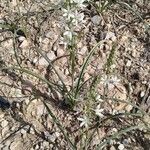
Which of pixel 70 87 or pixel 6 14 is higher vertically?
pixel 6 14

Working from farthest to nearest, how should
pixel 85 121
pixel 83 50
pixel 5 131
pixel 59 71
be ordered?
pixel 83 50
pixel 59 71
pixel 5 131
pixel 85 121

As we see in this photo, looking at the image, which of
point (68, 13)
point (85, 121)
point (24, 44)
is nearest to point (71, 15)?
point (68, 13)

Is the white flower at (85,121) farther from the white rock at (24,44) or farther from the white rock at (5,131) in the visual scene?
the white rock at (24,44)

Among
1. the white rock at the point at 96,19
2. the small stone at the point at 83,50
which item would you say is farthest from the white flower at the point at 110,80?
the white rock at the point at 96,19

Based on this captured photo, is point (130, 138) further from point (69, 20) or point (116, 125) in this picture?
point (69, 20)

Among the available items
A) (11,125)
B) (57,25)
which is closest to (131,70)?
(57,25)

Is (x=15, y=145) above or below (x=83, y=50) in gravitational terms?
below

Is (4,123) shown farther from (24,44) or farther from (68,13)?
(68,13)

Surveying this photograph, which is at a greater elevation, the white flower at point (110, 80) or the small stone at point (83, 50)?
the small stone at point (83, 50)

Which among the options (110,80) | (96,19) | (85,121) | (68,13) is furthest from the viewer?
(96,19)
